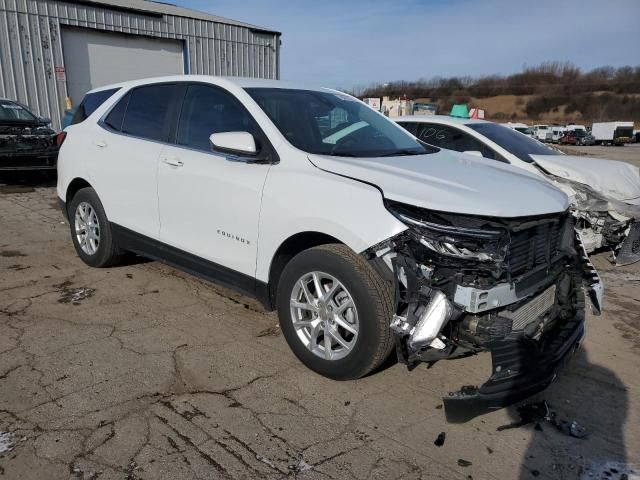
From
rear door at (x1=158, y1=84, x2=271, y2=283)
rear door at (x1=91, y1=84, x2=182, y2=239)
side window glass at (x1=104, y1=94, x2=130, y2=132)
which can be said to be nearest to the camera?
rear door at (x1=158, y1=84, x2=271, y2=283)

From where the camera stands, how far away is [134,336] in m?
3.70

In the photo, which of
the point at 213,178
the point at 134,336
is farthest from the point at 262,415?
the point at 213,178

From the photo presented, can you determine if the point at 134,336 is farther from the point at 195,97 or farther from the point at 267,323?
the point at 195,97

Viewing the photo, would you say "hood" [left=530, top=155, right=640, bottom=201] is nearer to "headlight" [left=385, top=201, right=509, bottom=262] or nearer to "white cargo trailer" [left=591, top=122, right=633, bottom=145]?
"headlight" [left=385, top=201, right=509, bottom=262]

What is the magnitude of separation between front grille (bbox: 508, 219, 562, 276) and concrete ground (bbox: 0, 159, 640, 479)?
0.88m

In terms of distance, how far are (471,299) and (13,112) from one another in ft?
34.2

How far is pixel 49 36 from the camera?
14.1 m

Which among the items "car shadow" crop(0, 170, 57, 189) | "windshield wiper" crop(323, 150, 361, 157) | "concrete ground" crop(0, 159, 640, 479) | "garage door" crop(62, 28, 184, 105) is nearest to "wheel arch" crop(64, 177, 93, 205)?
"concrete ground" crop(0, 159, 640, 479)

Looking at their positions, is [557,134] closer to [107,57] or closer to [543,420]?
[107,57]

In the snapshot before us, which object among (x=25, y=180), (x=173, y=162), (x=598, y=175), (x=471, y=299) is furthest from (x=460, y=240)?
(x=25, y=180)

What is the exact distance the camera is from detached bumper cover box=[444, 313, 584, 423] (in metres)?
2.48

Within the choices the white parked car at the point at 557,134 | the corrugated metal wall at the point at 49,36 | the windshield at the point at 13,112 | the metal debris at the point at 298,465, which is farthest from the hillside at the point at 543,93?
the metal debris at the point at 298,465

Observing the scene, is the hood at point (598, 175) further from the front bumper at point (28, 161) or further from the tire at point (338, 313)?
the front bumper at point (28, 161)

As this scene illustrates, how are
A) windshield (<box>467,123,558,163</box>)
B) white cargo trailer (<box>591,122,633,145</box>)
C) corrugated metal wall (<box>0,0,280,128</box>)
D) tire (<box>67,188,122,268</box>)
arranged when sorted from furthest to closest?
white cargo trailer (<box>591,122,633,145</box>), corrugated metal wall (<box>0,0,280,128</box>), windshield (<box>467,123,558,163</box>), tire (<box>67,188,122,268</box>)
